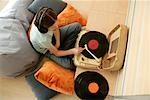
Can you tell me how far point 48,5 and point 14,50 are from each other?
16.5 inches

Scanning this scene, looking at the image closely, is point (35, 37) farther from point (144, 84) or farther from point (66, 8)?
point (144, 84)

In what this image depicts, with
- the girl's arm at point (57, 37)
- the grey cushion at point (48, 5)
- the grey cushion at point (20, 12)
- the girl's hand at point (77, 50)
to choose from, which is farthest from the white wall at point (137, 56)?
the grey cushion at point (20, 12)

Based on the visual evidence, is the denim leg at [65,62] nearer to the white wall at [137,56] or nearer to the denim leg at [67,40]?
the denim leg at [67,40]

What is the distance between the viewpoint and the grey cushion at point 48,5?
1874mm

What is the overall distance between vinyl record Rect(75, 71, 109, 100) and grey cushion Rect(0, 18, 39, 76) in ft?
1.23

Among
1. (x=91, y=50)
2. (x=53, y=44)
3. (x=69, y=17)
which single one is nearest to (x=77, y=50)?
(x=91, y=50)

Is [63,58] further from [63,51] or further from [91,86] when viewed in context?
[91,86]

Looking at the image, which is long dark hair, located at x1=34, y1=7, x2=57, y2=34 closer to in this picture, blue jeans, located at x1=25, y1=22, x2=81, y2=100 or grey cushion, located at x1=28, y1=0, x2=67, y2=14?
blue jeans, located at x1=25, y1=22, x2=81, y2=100

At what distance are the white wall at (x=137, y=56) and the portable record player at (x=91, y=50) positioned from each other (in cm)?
16

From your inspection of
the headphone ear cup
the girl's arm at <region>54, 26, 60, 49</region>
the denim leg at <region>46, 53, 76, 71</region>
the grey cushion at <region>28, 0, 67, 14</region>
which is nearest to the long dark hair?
the headphone ear cup

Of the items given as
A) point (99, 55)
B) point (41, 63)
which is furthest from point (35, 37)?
point (99, 55)

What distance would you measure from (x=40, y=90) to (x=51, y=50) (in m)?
0.28

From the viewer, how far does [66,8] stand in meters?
1.87

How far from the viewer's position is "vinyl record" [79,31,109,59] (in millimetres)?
1602
